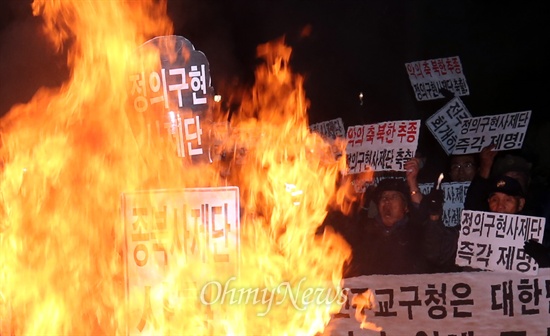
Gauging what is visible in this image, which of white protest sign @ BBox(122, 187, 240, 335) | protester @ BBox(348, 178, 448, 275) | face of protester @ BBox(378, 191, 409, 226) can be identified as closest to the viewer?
white protest sign @ BBox(122, 187, 240, 335)

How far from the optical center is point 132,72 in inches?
167

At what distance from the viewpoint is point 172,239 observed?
3.87 m

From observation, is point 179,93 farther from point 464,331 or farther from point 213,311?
point 464,331

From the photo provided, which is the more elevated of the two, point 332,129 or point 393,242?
point 332,129

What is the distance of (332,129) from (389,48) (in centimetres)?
334

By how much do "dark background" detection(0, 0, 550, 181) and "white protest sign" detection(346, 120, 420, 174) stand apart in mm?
3487

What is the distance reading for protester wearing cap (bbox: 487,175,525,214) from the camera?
573cm

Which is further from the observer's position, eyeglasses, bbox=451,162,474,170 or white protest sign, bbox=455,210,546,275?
eyeglasses, bbox=451,162,474,170

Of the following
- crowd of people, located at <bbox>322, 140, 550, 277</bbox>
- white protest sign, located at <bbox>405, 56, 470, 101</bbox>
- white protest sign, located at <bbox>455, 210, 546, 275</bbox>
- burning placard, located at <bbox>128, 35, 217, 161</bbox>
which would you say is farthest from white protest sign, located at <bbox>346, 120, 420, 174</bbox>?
burning placard, located at <bbox>128, 35, 217, 161</bbox>

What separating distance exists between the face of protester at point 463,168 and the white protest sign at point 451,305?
8.75 feet

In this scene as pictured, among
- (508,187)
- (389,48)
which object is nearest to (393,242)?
(508,187)

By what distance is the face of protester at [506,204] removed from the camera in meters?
5.73

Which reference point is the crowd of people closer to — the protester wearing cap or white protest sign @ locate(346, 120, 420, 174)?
the protester wearing cap

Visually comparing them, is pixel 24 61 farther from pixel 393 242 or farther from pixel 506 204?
pixel 506 204
